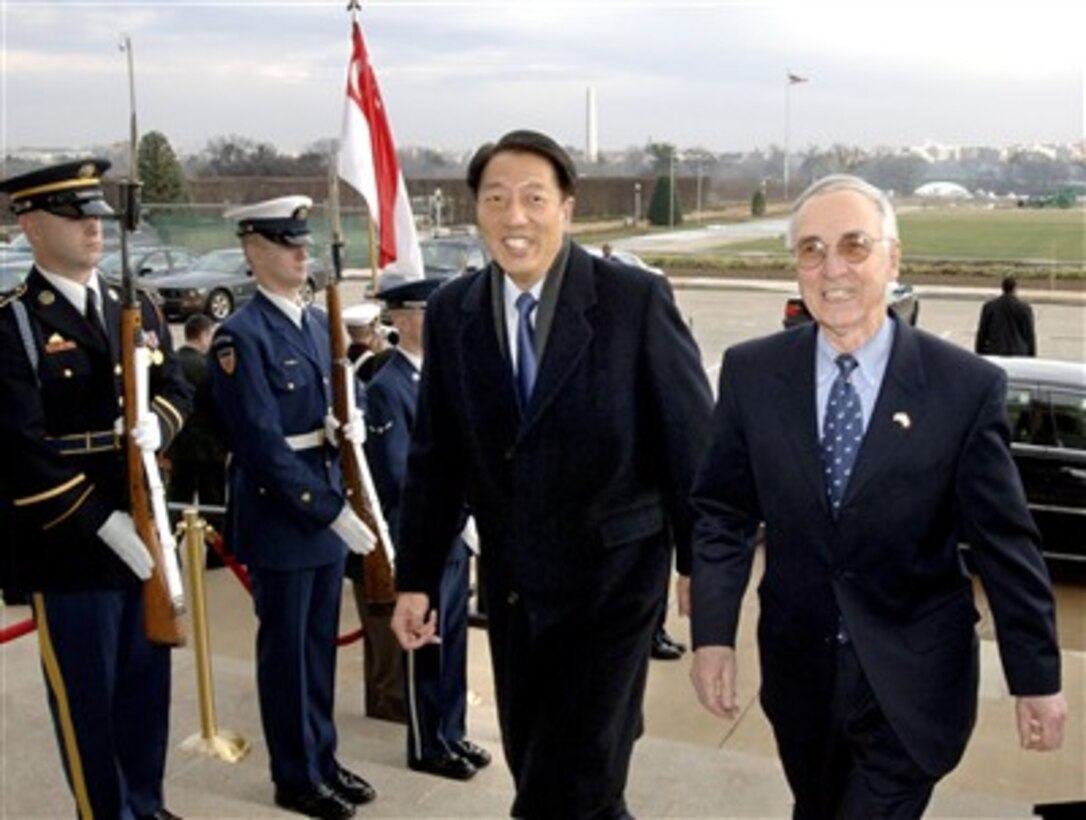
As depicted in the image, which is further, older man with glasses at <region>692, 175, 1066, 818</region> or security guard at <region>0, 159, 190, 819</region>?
security guard at <region>0, 159, 190, 819</region>

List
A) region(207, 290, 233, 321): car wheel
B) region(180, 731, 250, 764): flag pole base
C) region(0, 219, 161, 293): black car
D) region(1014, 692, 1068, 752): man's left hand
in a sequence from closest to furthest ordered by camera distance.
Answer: region(1014, 692, 1068, 752): man's left hand → region(180, 731, 250, 764): flag pole base → region(0, 219, 161, 293): black car → region(207, 290, 233, 321): car wheel

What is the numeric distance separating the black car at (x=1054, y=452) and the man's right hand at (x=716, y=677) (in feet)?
17.7

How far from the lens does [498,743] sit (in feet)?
16.3

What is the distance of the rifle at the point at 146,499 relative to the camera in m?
3.82

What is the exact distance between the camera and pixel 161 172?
41.3 m

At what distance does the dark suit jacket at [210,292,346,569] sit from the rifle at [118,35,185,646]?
13.6 inches

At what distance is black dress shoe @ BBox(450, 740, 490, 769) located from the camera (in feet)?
15.3

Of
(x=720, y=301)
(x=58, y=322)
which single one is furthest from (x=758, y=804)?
(x=720, y=301)

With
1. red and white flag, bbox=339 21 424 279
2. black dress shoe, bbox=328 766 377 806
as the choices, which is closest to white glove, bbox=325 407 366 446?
black dress shoe, bbox=328 766 377 806

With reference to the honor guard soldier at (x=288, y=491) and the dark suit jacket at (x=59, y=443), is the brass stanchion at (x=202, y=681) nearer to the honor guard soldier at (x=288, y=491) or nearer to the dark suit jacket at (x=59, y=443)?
the honor guard soldier at (x=288, y=491)

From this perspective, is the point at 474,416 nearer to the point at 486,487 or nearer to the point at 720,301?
the point at 486,487

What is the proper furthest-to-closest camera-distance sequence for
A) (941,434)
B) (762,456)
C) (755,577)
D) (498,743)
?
(755,577) < (498,743) < (762,456) < (941,434)

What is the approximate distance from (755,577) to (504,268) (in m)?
5.31

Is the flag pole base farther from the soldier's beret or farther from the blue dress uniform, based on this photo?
the soldier's beret
